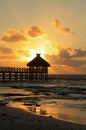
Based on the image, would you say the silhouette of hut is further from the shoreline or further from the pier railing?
the shoreline

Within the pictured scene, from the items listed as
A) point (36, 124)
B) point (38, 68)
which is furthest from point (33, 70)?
point (36, 124)

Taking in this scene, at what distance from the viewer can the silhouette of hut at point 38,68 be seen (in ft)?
229

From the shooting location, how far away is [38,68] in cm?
7231

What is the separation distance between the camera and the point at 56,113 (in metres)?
17.3

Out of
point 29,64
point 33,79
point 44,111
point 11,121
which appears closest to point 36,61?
point 29,64

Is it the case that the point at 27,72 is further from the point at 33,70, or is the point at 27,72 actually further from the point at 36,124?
the point at 36,124

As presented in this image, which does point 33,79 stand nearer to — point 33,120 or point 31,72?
point 31,72

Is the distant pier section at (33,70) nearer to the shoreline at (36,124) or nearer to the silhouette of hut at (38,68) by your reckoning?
the silhouette of hut at (38,68)

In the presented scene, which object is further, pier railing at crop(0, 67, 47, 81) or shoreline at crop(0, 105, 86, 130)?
pier railing at crop(0, 67, 47, 81)

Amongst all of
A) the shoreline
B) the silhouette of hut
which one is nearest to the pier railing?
Answer: the silhouette of hut

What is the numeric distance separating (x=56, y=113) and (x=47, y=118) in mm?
2301

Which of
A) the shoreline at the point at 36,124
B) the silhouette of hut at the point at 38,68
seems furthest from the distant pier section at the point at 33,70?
the shoreline at the point at 36,124

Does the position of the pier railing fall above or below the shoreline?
above

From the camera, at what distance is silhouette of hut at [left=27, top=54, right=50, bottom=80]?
6994cm
